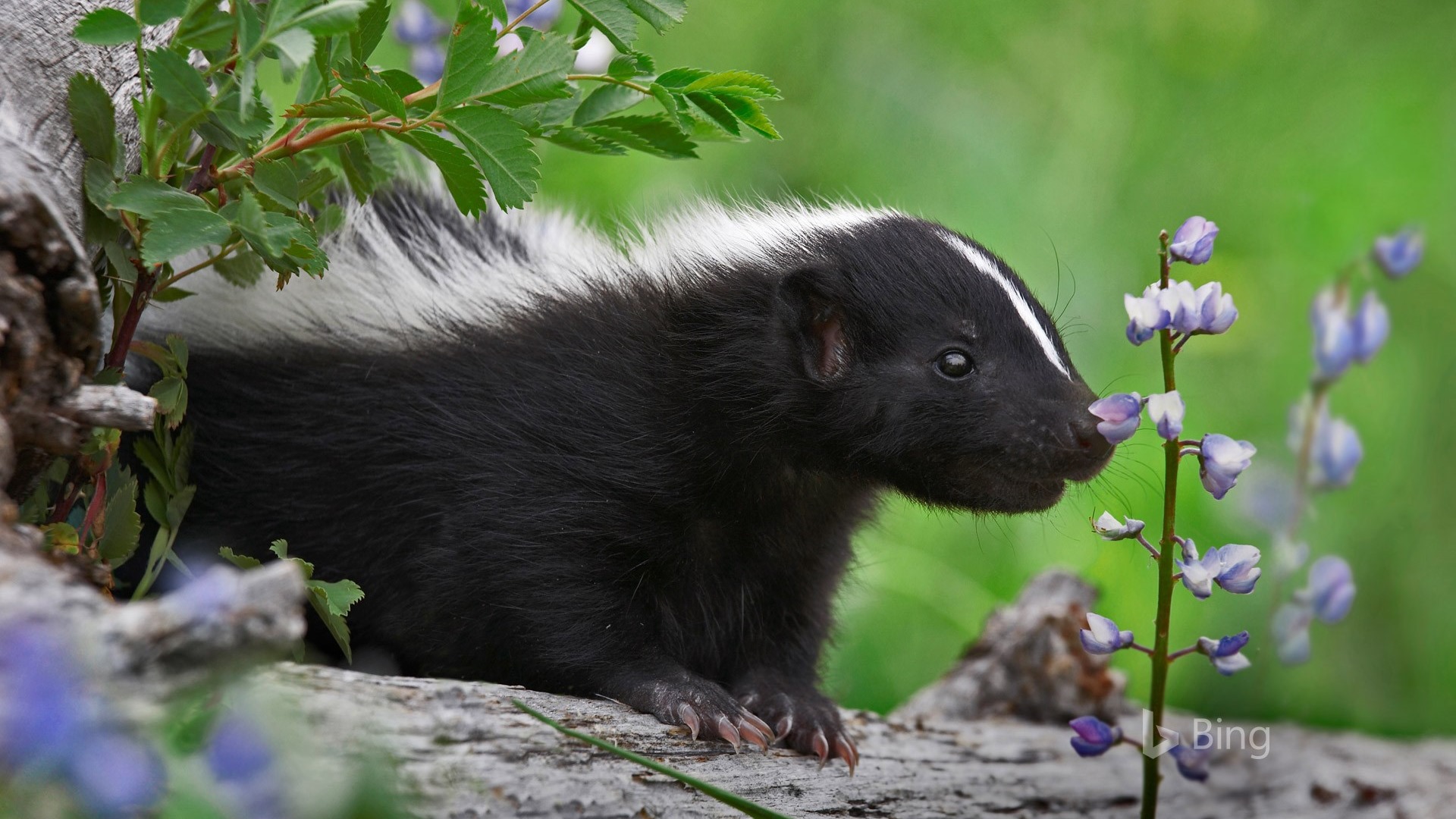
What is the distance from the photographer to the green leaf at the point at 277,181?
2467 mm

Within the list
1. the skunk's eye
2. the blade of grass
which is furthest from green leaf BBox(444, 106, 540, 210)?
the skunk's eye

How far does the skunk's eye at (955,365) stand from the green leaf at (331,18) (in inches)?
57.1

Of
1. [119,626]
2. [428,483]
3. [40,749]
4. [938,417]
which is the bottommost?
[40,749]

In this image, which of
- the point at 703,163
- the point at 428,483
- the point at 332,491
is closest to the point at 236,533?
the point at 332,491

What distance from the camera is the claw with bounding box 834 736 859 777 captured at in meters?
2.97

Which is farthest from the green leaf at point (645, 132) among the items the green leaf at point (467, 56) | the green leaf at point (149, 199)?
the green leaf at point (149, 199)

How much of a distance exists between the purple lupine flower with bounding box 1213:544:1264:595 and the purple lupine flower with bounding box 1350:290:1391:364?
40 centimetres

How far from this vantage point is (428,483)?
10.3 ft

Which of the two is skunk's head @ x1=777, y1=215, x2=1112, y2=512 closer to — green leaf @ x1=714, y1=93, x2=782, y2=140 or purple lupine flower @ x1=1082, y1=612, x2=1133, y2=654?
purple lupine flower @ x1=1082, y1=612, x2=1133, y2=654

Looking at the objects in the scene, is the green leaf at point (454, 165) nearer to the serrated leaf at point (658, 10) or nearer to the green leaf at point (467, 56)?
the green leaf at point (467, 56)

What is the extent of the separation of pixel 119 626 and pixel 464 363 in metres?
1.80

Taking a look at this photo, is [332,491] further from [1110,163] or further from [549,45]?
[1110,163]

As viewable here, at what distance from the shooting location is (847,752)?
2990 mm

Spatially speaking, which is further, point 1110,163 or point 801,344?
point 1110,163
